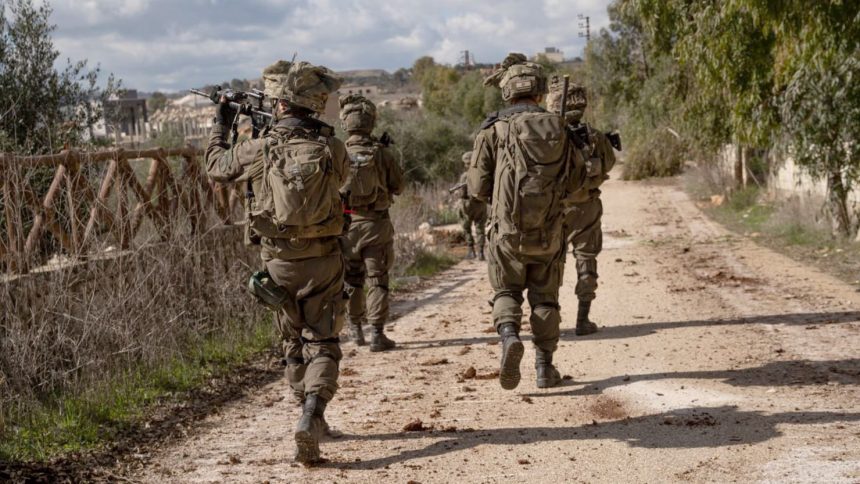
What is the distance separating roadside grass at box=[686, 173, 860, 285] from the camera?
40.2ft

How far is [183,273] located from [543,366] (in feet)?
11.3

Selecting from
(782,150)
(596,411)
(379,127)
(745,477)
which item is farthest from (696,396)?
(379,127)

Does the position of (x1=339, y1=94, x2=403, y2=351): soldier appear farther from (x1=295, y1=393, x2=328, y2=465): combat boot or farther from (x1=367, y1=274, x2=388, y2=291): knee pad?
(x1=295, y1=393, x2=328, y2=465): combat boot

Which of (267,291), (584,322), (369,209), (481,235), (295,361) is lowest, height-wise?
(584,322)

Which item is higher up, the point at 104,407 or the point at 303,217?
the point at 303,217

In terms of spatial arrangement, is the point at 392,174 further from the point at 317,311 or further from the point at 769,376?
the point at 769,376

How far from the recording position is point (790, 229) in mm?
15312

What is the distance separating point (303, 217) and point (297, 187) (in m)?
0.17

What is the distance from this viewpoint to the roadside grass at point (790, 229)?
12243 millimetres

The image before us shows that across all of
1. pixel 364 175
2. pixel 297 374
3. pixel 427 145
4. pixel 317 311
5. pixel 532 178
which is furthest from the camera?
pixel 427 145

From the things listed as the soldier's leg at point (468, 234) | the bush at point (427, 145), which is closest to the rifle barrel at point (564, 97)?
the soldier's leg at point (468, 234)

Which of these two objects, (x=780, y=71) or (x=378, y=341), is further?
(x=780, y=71)

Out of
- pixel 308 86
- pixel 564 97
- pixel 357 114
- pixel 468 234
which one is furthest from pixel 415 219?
pixel 308 86

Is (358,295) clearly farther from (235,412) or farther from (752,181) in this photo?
(752,181)
